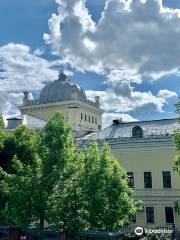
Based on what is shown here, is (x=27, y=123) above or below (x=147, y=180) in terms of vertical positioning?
above

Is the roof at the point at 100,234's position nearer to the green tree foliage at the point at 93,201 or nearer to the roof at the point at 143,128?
the green tree foliage at the point at 93,201

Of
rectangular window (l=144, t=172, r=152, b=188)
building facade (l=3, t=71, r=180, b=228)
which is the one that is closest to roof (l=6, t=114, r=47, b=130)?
building facade (l=3, t=71, r=180, b=228)

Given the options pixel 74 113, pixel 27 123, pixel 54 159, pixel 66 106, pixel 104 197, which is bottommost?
pixel 104 197

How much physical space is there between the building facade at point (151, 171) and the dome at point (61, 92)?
17544mm

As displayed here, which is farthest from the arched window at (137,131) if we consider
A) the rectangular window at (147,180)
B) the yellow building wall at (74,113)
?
the yellow building wall at (74,113)

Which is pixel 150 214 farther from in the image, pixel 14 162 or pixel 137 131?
pixel 14 162

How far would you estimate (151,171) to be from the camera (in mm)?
34906

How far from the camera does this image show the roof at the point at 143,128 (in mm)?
36969

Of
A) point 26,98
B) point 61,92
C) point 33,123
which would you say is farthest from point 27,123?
point 26,98

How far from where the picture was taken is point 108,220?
880 inches

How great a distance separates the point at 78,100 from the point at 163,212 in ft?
75.6

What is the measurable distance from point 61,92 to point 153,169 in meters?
22.9

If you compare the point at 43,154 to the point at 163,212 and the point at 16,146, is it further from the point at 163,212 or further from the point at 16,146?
the point at 163,212

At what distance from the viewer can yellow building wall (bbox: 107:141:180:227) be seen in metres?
33.9
